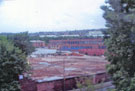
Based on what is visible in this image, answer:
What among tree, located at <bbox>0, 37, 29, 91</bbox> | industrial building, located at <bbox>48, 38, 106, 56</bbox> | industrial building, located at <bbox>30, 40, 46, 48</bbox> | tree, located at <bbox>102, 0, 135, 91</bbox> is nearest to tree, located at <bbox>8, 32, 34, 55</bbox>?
industrial building, located at <bbox>30, 40, 46, 48</bbox>

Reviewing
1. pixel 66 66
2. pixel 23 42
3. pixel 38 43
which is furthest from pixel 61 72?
pixel 23 42

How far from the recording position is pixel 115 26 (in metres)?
5.14

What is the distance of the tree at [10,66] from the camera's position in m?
6.68

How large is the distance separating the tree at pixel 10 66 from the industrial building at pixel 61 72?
1.50 feet

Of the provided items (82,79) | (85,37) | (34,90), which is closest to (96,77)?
(82,79)

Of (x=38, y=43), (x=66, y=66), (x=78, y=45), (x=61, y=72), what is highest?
(x=38, y=43)

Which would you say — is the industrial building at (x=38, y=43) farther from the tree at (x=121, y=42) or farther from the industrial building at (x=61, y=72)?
the tree at (x=121, y=42)

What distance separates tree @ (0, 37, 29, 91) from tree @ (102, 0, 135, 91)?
3.37 meters

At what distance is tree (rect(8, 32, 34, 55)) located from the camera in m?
8.82

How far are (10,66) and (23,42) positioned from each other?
2374 mm

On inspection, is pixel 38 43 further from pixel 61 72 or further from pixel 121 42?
pixel 121 42

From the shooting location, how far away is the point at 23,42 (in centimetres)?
909

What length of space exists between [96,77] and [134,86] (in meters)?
4.28

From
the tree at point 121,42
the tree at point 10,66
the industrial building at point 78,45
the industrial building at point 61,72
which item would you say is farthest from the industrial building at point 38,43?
the tree at point 121,42
